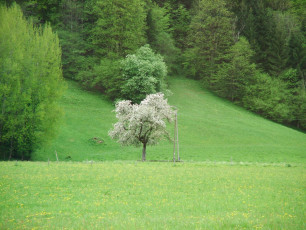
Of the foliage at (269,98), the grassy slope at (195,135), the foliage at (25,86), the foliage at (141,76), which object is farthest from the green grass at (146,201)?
the foliage at (269,98)

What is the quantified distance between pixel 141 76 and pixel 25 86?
29.7 metres

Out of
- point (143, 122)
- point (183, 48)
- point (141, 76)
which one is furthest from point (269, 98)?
point (143, 122)

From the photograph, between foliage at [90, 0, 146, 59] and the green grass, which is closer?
the green grass

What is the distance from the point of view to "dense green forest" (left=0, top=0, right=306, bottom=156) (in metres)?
69.1

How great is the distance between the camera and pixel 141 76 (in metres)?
65.5

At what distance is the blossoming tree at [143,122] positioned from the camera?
41.8m

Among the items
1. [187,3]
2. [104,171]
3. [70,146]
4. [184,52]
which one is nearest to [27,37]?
[70,146]

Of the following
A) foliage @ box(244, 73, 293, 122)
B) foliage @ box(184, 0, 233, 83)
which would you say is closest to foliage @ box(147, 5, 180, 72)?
foliage @ box(184, 0, 233, 83)

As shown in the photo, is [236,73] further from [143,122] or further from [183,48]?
[143,122]

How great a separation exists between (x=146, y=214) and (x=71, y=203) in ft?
15.8

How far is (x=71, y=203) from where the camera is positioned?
16062 millimetres

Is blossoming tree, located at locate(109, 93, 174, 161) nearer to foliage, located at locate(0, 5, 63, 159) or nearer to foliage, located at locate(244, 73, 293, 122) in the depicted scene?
foliage, located at locate(0, 5, 63, 159)

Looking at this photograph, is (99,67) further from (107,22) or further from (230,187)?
(230,187)

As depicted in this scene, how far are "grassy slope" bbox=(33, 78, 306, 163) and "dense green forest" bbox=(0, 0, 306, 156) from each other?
6.76 metres
